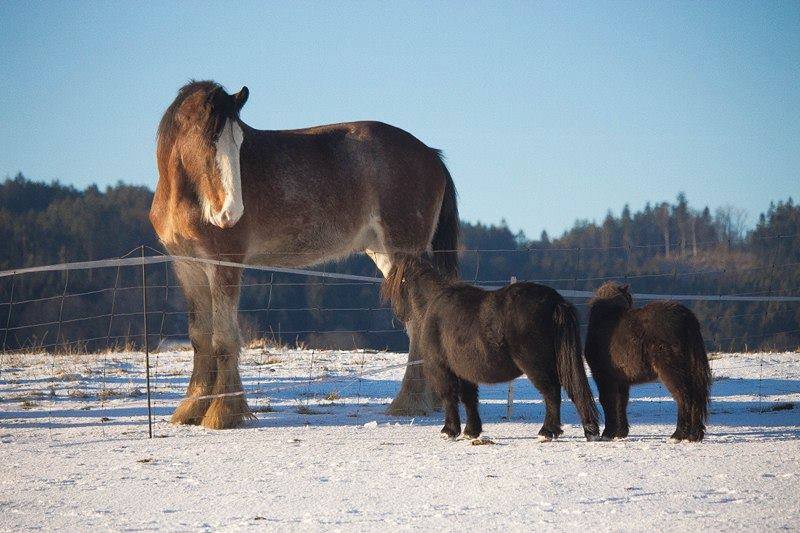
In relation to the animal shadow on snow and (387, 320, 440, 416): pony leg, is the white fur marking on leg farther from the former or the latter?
the animal shadow on snow

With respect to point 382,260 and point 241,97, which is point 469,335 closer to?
point 382,260

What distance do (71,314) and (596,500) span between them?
1681 inches

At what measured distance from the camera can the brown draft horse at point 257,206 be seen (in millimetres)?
7445

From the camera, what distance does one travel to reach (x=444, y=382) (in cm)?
657

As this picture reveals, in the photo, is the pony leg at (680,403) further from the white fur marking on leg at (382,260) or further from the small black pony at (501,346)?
the white fur marking on leg at (382,260)

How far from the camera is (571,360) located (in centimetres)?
598

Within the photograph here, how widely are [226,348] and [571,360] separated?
9.81 feet

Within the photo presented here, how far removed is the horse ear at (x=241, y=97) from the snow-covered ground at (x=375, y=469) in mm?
2707

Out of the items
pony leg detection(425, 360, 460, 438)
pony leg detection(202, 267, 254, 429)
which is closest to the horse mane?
pony leg detection(202, 267, 254, 429)

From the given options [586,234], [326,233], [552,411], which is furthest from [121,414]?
[586,234]

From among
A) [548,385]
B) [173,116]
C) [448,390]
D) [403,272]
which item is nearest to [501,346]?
[548,385]

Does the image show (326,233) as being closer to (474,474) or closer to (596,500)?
(474,474)

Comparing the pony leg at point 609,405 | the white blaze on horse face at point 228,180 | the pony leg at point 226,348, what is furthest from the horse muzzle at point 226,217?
the pony leg at point 609,405

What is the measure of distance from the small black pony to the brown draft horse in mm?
1694
